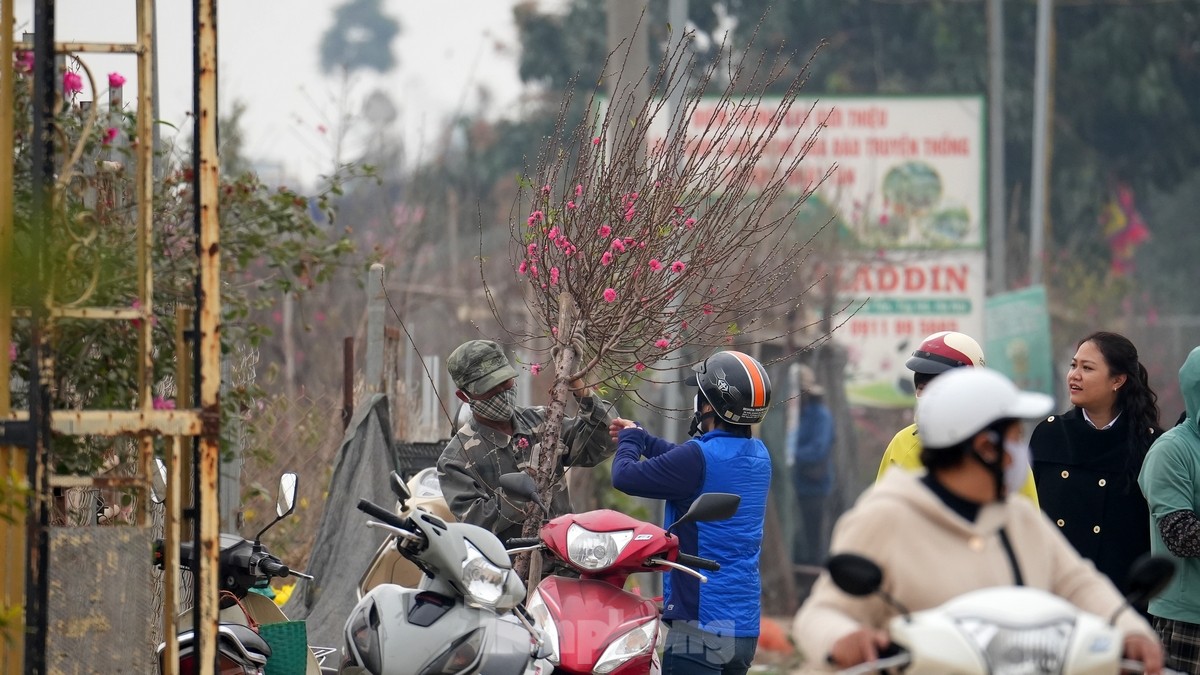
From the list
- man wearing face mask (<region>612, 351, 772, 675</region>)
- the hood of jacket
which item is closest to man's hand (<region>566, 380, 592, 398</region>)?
man wearing face mask (<region>612, 351, 772, 675</region>)

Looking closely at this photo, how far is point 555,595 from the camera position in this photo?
6.00m

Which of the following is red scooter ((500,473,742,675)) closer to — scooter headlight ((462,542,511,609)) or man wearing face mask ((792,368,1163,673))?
scooter headlight ((462,542,511,609))

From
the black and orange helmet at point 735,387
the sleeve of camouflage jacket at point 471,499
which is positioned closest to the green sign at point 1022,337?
the black and orange helmet at point 735,387

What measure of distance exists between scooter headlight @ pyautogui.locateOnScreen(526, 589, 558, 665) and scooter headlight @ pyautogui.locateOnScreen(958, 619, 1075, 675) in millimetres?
2321

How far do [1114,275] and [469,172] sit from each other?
482 inches

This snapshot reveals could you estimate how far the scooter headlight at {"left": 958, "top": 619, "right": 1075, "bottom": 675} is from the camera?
11.8 ft

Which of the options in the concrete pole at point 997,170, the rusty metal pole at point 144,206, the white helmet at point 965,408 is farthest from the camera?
the concrete pole at point 997,170

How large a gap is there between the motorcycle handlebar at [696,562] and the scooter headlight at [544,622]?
1.61ft

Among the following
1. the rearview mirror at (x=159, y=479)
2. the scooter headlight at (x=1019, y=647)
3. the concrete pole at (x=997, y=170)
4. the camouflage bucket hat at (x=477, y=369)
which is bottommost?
the scooter headlight at (x=1019, y=647)

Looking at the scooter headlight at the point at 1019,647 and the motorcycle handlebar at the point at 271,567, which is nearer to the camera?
the scooter headlight at the point at 1019,647

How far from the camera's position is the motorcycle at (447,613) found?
5.43m

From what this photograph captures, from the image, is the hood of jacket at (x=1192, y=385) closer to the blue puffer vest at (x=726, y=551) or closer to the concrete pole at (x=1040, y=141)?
the blue puffer vest at (x=726, y=551)

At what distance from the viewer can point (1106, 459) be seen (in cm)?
675

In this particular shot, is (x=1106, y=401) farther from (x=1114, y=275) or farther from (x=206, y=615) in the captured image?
(x=1114, y=275)
